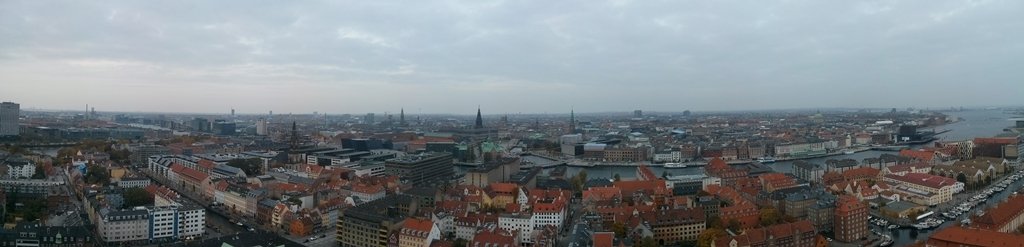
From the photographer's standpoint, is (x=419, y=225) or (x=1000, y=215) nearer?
(x=419, y=225)

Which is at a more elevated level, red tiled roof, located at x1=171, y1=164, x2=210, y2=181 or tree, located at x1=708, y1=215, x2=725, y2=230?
red tiled roof, located at x1=171, y1=164, x2=210, y2=181

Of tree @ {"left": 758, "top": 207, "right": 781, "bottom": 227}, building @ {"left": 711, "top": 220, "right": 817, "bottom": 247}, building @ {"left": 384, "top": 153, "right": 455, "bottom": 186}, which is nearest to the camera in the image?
building @ {"left": 711, "top": 220, "right": 817, "bottom": 247}

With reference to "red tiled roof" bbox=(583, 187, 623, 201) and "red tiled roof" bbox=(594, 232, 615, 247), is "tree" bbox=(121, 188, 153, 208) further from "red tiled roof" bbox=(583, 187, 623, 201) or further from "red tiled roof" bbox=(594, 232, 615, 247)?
"red tiled roof" bbox=(594, 232, 615, 247)

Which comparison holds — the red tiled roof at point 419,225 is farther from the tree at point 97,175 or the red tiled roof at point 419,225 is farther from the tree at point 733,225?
the tree at point 97,175

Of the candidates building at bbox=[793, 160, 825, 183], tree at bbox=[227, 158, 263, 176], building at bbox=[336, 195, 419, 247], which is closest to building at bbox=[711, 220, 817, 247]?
building at bbox=[336, 195, 419, 247]

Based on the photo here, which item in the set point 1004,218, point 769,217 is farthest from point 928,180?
point 769,217

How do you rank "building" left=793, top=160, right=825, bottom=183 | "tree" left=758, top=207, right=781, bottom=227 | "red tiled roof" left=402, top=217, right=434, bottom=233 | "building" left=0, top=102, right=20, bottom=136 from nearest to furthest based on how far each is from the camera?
"red tiled roof" left=402, top=217, right=434, bottom=233
"tree" left=758, top=207, right=781, bottom=227
"building" left=793, top=160, right=825, bottom=183
"building" left=0, top=102, right=20, bottom=136

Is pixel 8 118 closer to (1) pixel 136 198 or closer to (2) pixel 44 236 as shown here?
(1) pixel 136 198

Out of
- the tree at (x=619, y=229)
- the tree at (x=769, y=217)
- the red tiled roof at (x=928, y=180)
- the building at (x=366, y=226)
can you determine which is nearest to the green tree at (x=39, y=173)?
the building at (x=366, y=226)
